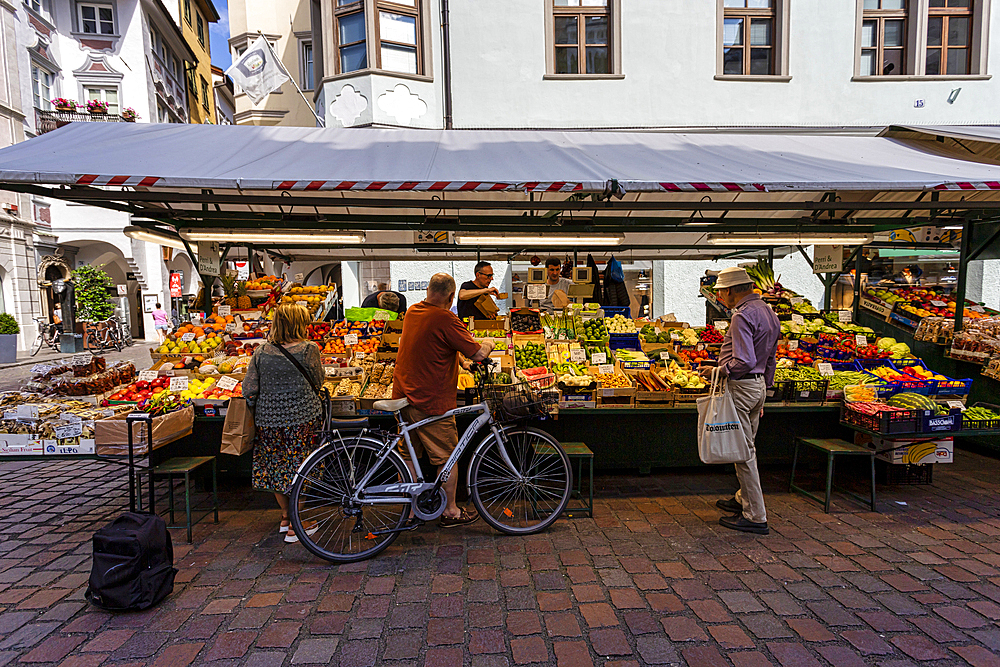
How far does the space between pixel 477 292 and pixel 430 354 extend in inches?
89.0

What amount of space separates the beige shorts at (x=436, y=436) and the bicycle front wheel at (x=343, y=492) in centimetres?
25

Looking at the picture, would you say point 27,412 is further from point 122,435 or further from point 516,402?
point 516,402

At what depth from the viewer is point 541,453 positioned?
13.9 feet

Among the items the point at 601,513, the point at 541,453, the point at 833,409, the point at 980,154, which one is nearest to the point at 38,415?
the point at 541,453

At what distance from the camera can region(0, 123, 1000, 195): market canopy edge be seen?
411 cm

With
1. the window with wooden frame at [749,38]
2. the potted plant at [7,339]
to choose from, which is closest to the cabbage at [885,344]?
the window with wooden frame at [749,38]

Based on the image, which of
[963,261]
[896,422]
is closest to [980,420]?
[896,422]

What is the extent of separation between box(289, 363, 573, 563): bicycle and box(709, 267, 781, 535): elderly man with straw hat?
56.0 inches

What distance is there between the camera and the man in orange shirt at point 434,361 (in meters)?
3.96

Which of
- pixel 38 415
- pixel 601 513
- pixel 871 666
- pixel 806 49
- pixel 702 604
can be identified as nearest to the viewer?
pixel 871 666

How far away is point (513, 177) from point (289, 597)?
345 centimetres

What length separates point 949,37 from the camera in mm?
12406

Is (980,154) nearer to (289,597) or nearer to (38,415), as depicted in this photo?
(289,597)

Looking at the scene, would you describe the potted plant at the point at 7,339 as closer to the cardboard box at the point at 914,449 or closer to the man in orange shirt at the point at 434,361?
the man in orange shirt at the point at 434,361
